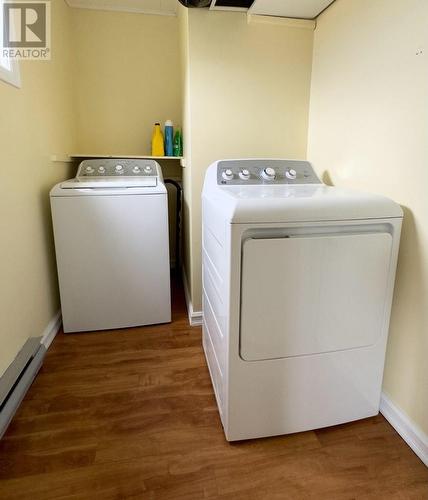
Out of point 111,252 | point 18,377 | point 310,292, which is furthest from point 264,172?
point 18,377

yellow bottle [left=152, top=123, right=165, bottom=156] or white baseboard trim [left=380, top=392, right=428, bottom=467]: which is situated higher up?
yellow bottle [left=152, top=123, right=165, bottom=156]

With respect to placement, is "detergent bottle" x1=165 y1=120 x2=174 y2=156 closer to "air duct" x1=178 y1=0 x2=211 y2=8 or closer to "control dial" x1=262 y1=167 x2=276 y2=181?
"air duct" x1=178 y1=0 x2=211 y2=8

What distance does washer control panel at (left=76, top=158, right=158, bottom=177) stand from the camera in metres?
2.33

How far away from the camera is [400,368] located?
4.30 feet

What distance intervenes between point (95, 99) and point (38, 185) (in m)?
1.15

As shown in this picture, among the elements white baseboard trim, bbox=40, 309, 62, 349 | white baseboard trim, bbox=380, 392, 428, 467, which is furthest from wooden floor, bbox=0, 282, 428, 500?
white baseboard trim, bbox=40, 309, 62, 349

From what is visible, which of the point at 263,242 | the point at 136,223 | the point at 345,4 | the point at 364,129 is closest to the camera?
the point at 263,242

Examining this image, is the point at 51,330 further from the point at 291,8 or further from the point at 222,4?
the point at 291,8

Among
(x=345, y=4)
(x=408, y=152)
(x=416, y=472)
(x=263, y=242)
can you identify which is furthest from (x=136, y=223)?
(x=416, y=472)

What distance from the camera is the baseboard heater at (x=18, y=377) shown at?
1302 millimetres

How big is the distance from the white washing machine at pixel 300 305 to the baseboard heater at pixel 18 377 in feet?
2.88

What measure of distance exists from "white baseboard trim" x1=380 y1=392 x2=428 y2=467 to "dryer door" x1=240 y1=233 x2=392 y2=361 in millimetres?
366

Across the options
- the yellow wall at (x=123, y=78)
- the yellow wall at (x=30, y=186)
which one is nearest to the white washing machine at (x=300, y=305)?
the yellow wall at (x=30, y=186)

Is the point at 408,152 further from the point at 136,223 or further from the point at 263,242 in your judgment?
the point at 136,223
